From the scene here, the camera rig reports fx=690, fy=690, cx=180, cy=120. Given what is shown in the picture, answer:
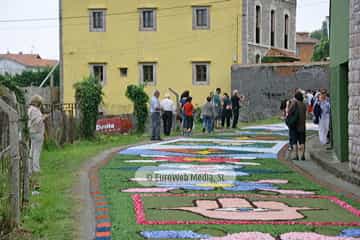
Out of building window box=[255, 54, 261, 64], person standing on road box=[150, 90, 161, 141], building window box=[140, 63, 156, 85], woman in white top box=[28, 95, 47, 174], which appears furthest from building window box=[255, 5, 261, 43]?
woman in white top box=[28, 95, 47, 174]

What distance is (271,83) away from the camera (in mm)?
43938

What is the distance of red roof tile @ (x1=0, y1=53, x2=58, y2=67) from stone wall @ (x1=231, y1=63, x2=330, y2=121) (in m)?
71.1

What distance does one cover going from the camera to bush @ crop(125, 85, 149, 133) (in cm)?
2880

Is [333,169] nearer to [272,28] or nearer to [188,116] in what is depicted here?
[188,116]

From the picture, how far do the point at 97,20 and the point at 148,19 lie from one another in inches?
154

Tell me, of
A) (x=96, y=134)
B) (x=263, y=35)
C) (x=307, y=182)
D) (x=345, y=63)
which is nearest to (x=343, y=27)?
(x=345, y=63)

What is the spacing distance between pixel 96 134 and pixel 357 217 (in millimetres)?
16660

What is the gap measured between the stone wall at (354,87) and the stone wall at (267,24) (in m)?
33.8

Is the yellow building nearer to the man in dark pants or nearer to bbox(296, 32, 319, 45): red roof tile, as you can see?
the man in dark pants

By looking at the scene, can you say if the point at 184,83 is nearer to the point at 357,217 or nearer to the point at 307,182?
the point at 307,182

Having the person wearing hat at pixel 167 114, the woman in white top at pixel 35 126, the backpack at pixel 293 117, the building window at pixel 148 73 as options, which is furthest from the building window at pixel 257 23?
the woman in white top at pixel 35 126

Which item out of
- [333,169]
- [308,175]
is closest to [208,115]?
[333,169]

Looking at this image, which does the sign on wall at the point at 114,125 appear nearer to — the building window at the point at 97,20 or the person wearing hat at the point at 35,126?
the person wearing hat at the point at 35,126

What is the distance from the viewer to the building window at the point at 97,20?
50.8m
